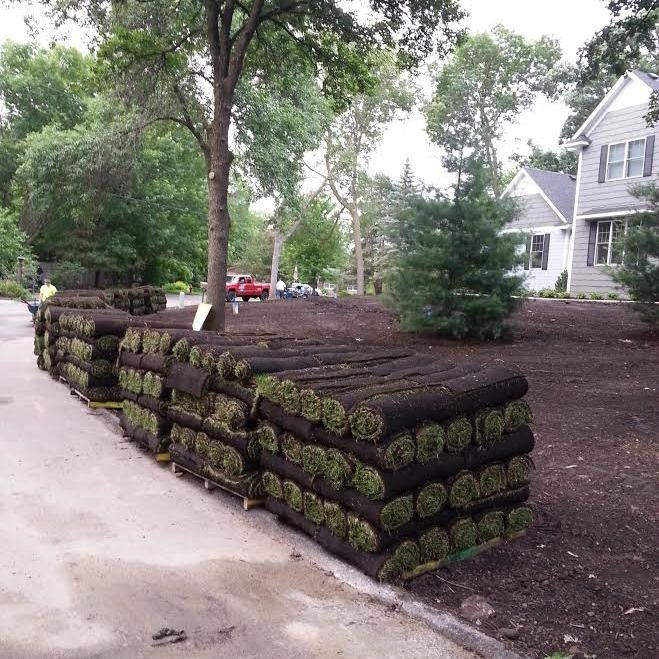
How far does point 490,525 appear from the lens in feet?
14.3

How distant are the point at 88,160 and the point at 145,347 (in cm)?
1535

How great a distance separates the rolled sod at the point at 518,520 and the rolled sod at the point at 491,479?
0.22 metres

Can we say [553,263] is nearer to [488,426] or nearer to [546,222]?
[546,222]

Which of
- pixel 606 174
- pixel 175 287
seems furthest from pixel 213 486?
pixel 175 287

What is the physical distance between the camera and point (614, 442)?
21.3 ft

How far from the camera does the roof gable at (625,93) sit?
21641 millimetres

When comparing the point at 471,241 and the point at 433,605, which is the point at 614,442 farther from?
the point at 471,241

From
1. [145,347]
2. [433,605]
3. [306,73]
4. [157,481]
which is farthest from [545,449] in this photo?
[306,73]

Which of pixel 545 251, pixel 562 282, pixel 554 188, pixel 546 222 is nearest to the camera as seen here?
pixel 562 282

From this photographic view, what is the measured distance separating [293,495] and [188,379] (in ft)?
5.65

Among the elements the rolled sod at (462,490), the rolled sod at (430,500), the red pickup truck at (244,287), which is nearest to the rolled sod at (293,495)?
the rolled sod at (430,500)

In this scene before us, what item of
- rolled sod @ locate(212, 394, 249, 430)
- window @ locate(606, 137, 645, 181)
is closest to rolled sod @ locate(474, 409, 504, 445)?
rolled sod @ locate(212, 394, 249, 430)

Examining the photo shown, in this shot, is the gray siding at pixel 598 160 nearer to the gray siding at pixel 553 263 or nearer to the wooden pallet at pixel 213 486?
the gray siding at pixel 553 263

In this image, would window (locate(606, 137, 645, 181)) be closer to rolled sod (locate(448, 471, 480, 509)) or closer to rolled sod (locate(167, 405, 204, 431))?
rolled sod (locate(167, 405, 204, 431))
